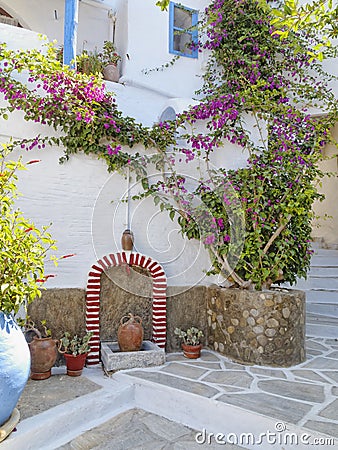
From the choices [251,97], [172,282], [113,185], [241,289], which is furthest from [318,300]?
[113,185]

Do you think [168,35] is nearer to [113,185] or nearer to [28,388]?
[113,185]

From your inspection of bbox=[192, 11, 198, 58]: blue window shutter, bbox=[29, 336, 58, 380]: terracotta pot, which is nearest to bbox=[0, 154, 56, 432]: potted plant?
bbox=[29, 336, 58, 380]: terracotta pot

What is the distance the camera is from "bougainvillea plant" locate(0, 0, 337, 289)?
403cm

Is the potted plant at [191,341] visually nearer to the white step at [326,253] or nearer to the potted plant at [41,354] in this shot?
the potted plant at [41,354]

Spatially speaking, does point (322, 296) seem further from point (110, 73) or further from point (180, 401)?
point (110, 73)

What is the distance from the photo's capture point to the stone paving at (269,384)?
2.75 m

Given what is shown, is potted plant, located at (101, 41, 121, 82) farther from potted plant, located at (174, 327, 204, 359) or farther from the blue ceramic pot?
the blue ceramic pot

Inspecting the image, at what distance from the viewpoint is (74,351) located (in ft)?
12.1

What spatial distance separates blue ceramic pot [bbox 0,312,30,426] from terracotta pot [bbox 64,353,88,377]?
3.73 feet

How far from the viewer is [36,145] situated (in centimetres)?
402

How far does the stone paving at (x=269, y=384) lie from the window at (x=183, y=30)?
450 cm

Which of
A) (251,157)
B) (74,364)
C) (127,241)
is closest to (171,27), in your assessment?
(251,157)

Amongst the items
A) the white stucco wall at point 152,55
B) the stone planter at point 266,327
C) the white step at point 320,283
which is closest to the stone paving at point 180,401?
the stone planter at point 266,327

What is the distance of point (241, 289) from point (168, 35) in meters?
3.98
